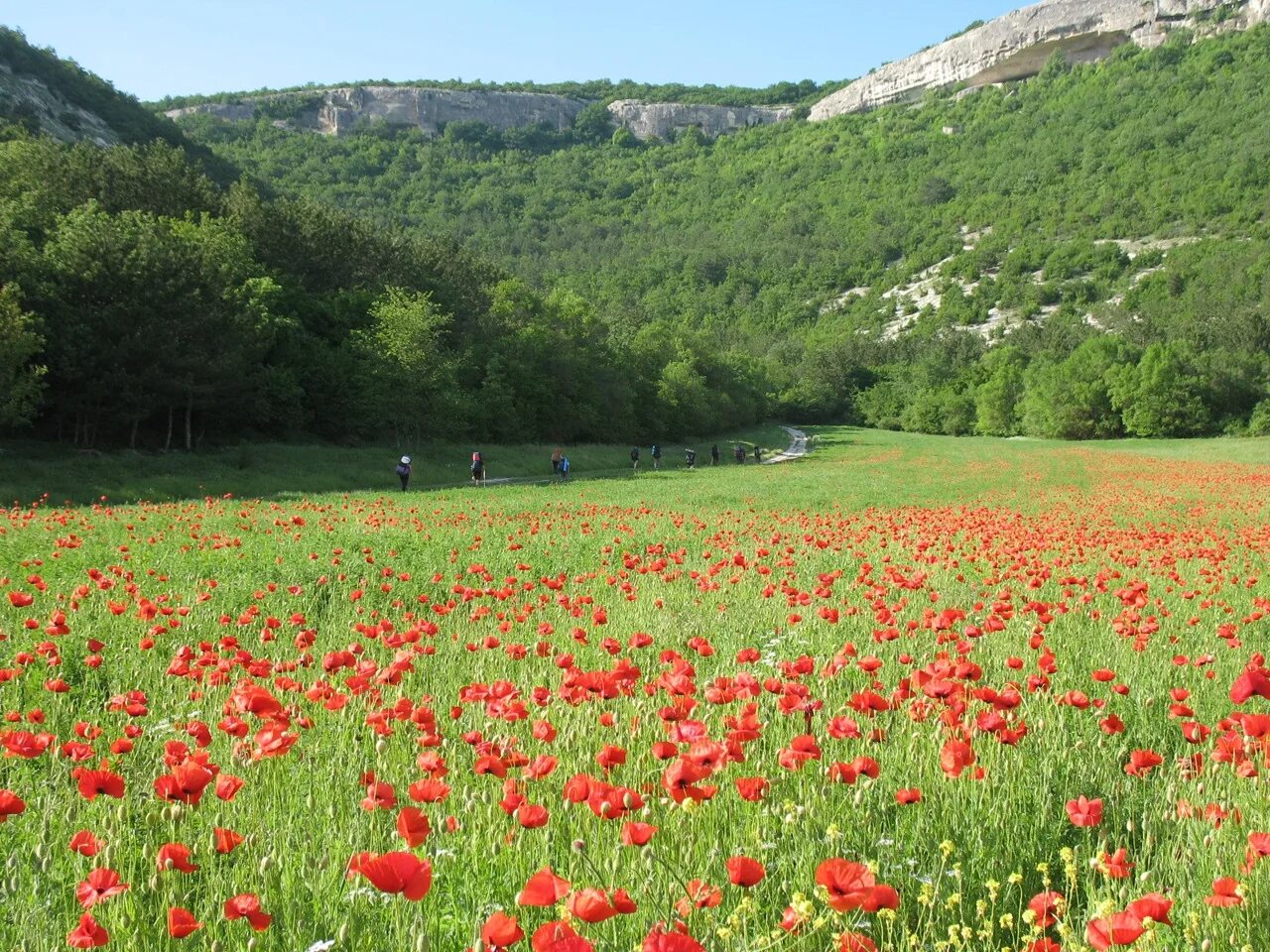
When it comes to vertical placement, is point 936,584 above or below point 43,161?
below

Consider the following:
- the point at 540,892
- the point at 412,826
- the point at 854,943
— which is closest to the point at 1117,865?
the point at 854,943

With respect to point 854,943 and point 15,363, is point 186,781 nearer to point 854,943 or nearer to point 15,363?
point 854,943

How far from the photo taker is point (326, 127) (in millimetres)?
198875

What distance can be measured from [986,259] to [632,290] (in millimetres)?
70313

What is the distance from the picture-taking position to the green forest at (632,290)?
34.9 meters

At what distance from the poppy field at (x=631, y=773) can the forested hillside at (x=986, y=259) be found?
8467 cm

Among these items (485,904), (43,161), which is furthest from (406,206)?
(485,904)

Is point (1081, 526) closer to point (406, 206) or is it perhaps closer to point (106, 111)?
point (106, 111)

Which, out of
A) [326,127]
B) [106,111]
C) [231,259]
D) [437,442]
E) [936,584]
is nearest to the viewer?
[936,584]

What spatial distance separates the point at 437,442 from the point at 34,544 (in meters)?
36.8

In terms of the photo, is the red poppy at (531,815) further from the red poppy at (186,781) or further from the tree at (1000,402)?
the tree at (1000,402)

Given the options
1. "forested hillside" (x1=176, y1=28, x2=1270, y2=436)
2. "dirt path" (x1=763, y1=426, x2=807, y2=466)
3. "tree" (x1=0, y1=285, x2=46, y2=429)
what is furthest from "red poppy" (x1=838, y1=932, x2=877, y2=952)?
"forested hillside" (x1=176, y1=28, x2=1270, y2=436)

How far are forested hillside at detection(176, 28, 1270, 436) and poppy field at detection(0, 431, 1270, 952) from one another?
84674mm

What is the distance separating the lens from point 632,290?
A: 551ft
